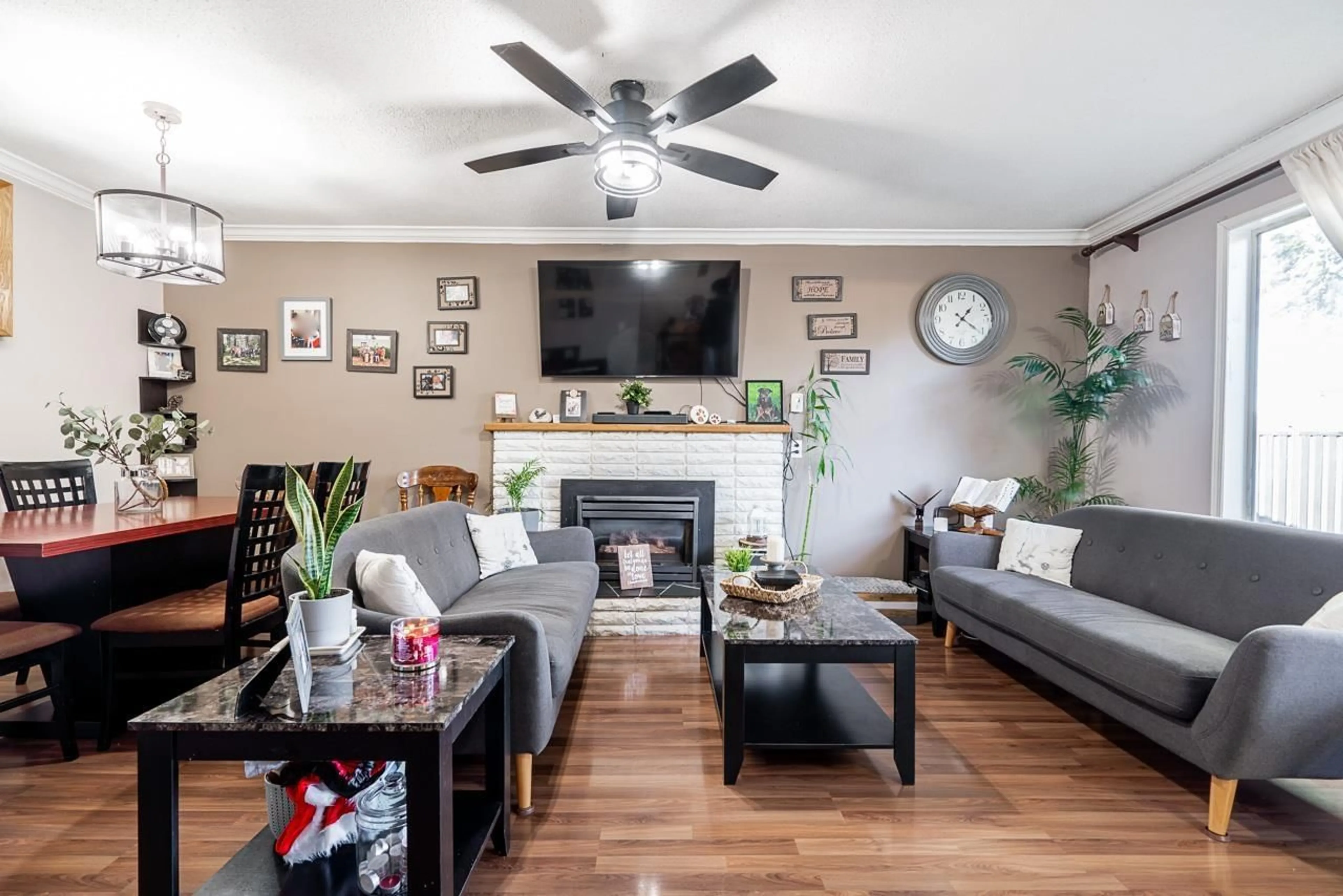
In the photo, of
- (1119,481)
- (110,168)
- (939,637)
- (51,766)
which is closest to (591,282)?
(110,168)

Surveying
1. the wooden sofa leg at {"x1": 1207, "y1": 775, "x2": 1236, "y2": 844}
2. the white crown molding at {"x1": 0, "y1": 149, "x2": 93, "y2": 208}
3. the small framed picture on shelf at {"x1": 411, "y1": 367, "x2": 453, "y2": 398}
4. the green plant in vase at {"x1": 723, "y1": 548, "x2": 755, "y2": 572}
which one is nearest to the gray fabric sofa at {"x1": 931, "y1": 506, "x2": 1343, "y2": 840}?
the wooden sofa leg at {"x1": 1207, "y1": 775, "x2": 1236, "y2": 844}

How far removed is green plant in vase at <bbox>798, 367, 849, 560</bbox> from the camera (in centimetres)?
427

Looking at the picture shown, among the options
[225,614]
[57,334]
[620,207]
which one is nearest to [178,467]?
[57,334]

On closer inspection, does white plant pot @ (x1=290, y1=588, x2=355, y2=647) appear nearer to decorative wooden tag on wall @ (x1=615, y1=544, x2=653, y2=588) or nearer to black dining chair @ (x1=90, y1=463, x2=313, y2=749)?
black dining chair @ (x1=90, y1=463, x2=313, y2=749)

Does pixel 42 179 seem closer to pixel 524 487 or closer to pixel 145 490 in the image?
pixel 145 490

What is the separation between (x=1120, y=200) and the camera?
3.68 metres

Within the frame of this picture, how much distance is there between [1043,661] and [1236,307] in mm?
2299

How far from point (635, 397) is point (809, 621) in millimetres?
2265

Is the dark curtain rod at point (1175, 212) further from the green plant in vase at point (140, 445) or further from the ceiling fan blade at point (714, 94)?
the green plant in vase at point (140, 445)

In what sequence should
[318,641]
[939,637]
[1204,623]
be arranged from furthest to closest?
[939,637] → [1204,623] → [318,641]

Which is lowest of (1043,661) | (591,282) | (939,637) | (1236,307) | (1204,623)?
(939,637)

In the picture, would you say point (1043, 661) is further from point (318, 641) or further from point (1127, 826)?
point (318, 641)

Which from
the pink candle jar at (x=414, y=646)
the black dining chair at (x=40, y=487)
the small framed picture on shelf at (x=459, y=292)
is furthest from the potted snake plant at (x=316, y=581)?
the small framed picture on shelf at (x=459, y=292)

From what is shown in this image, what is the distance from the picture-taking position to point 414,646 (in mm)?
1383
